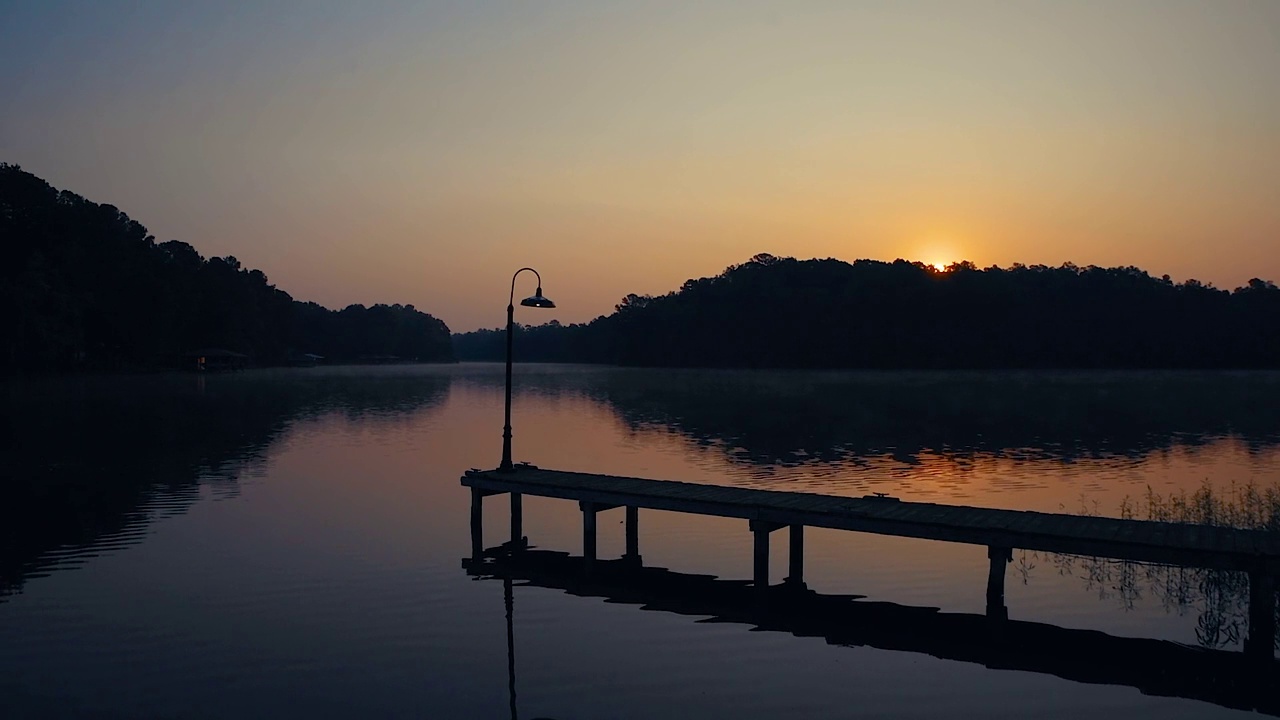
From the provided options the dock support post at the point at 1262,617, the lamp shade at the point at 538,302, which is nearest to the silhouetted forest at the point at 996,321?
the lamp shade at the point at 538,302

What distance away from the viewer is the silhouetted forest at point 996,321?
13762cm

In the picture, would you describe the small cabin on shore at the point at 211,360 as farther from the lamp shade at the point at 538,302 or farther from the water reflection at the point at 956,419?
the lamp shade at the point at 538,302

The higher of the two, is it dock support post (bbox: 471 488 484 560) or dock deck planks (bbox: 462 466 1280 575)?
dock deck planks (bbox: 462 466 1280 575)

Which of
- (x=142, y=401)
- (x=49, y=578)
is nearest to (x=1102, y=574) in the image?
(x=49, y=578)

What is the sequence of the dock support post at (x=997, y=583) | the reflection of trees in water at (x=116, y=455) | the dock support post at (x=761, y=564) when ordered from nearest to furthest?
the dock support post at (x=997, y=583)
the dock support post at (x=761, y=564)
the reflection of trees in water at (x=116, y=455)

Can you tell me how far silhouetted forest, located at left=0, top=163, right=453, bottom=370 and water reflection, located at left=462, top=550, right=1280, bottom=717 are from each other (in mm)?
98297

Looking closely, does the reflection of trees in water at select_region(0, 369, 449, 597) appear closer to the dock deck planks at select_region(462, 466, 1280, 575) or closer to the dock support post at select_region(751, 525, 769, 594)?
the dock deck planks at select_region(462, 466, 1280, 575)

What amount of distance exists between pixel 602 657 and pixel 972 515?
6.65 meters

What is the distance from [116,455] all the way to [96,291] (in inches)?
3507

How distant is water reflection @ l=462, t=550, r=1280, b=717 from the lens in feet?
41.9

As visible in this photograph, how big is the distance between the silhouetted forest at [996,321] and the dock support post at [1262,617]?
453 feet

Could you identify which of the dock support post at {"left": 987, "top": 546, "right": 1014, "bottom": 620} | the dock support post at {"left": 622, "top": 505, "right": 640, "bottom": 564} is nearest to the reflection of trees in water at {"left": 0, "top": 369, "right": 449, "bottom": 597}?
the dock support post at {"left": 622, "top": 505, "right": 640, "bottom": 564}

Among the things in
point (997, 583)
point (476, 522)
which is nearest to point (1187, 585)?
point (997, 583)

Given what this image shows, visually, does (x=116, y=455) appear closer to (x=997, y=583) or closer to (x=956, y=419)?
(x=997, y=583)
